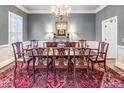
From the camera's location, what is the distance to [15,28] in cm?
736

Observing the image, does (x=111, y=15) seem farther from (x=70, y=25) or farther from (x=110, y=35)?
(x=70, y=25)

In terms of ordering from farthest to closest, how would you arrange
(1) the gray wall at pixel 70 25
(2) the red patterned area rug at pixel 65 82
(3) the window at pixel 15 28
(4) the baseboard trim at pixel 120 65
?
(1) the gray wall at pixel 70 25 → (3) the window at pixel 15 28 → (4) the baseboard trim at pixel 120 65 → (2) the red patterned area rug at pixel 65 82

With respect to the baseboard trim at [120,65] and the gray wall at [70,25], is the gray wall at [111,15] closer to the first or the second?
the gray wall at [70,25]

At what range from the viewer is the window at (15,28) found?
6.68 meters

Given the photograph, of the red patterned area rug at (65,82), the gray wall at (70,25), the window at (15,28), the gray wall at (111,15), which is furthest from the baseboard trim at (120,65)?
the window at (15,28)

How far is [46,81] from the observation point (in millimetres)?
3971

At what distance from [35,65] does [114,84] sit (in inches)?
71.4

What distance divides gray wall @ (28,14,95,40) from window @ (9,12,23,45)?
47.7 inches

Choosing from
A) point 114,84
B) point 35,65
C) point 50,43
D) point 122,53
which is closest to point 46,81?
point 35,65

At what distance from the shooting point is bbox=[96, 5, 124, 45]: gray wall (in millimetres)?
5578

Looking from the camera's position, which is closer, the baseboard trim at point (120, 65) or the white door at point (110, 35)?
the baseboard trim at point (120, 65)

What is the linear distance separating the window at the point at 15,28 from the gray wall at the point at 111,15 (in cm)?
380
